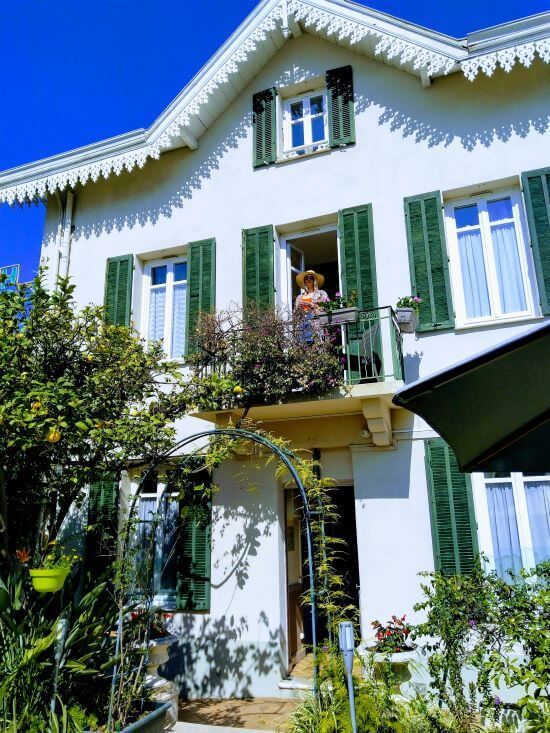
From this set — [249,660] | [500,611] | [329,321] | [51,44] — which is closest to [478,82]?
[329,321]

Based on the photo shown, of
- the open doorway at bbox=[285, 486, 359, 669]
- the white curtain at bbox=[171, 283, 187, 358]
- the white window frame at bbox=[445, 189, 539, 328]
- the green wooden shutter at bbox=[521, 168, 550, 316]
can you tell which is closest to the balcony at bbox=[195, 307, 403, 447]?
the white window frame at bbox=[445, 189, 539, 328]

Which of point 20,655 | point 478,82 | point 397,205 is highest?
point 478,82

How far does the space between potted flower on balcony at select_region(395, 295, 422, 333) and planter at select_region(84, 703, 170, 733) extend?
16.4 ft

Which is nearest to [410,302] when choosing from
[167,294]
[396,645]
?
[396,645]

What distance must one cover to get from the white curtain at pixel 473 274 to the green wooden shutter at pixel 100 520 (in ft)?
18.7

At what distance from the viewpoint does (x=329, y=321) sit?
7406 millimetres

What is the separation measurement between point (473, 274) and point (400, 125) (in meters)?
2.55

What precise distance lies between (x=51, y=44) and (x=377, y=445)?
23.4 ft

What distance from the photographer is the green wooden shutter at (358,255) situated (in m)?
7.95

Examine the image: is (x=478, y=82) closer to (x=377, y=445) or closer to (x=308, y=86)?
(x=308, y=86)

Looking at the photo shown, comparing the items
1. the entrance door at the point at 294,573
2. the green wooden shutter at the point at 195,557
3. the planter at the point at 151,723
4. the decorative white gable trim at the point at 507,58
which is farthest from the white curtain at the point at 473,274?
the planter at the point at 151,723

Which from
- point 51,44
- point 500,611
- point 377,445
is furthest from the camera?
point 51,44

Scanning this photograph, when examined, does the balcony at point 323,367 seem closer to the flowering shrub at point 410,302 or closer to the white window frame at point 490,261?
the flowering shrub at point 410,302

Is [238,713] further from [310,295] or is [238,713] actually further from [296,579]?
[310,295]
